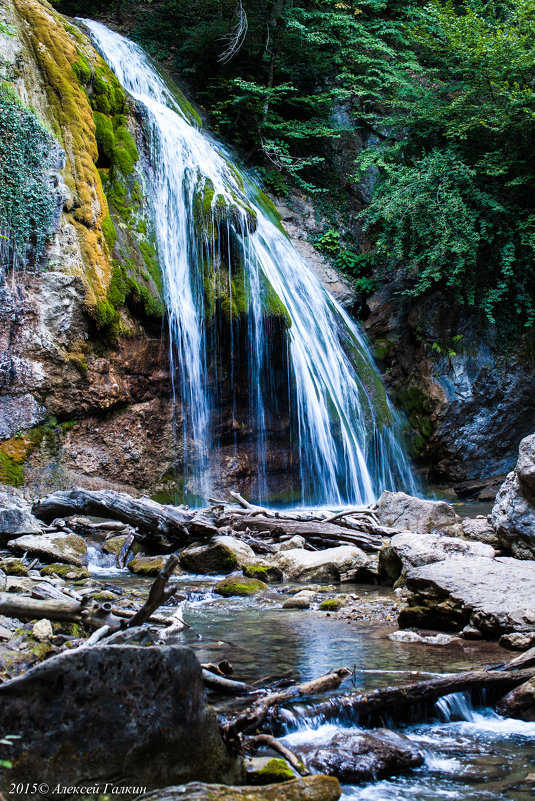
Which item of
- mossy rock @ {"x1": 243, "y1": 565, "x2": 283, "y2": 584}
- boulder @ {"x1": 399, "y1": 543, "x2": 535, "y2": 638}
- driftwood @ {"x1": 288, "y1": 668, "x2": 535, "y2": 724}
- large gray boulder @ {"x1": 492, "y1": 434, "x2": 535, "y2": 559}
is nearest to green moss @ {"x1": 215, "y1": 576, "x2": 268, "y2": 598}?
mossy rock @ {"x1": 243, "y1": 565, "x2": 283, "y2": 584}

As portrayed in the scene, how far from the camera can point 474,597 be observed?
407 centimetres

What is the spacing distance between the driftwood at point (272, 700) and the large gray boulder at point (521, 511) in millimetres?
3013

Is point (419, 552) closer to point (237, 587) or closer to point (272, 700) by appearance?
point (237, 587)

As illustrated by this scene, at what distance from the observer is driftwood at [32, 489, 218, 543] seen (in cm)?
704

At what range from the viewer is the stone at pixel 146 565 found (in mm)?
6074

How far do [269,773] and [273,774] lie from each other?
0.01 m

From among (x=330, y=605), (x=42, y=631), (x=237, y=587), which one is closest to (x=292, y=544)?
(x=237, y=587)

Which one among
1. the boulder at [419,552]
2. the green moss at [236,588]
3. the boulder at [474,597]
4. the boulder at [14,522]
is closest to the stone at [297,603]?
the green moss at [236,588]

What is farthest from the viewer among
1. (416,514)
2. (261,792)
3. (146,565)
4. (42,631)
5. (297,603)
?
(416,514)

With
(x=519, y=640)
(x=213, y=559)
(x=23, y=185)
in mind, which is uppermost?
(x=23, y=185)

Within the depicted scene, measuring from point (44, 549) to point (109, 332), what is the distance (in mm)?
5233

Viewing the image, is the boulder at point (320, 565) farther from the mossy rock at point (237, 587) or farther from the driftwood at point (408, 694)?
the driftwood at point (408, 694)

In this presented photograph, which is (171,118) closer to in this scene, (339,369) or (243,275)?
(243,275)

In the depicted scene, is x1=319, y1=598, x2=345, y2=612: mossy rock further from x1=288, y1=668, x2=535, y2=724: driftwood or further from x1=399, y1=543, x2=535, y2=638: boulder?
x1=288, y1=668, x2=535, y2=724: driftwood
